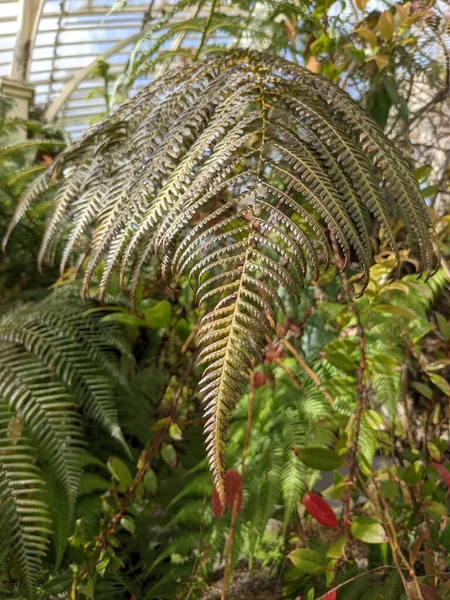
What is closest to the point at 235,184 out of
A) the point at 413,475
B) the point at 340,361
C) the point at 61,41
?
the point at 340,361

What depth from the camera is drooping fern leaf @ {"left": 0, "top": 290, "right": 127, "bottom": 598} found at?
927 mm

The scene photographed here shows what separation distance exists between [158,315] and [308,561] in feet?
2.03

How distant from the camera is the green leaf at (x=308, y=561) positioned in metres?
1.01

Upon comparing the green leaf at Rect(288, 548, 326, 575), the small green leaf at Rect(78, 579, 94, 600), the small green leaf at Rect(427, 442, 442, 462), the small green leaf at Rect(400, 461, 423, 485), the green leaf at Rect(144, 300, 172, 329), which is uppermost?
the green leaf at Rect(144, 300, 172, 329)

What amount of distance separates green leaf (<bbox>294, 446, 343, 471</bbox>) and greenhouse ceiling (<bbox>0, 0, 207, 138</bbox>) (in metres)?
9.88

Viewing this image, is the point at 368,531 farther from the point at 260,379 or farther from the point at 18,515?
the point at 18,515

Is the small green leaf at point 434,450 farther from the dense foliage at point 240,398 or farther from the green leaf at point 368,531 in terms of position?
the green leaf at point 368,531

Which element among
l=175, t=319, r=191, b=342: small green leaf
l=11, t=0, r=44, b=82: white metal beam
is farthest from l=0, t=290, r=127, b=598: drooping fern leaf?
l=11, t=0, r=44, b=82: white metal beam

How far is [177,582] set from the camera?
1.23 m

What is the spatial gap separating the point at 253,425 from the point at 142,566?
0.42 metres

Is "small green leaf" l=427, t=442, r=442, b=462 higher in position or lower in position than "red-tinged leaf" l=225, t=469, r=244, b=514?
higher

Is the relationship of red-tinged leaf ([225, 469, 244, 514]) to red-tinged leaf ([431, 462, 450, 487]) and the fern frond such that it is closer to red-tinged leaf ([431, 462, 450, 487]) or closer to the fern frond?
the fern frond

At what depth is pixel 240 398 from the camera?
2.51ft

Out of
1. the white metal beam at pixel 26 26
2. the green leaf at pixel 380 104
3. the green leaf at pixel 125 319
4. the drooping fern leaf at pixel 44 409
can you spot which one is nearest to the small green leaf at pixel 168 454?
the drooping fern leaf at pixel 44 409
